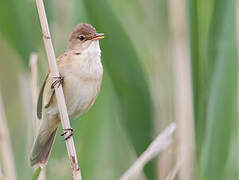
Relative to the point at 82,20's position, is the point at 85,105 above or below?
below

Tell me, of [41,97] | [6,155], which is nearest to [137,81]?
[41,97]

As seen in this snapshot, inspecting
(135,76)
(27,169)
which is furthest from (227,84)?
(27,169)

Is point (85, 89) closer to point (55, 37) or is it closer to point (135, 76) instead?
point (135, 76)

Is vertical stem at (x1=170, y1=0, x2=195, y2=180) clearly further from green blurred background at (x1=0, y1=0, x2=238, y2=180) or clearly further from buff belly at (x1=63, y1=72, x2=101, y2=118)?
buff belly at (x1=63, y1=72, x2=101, y2=118)

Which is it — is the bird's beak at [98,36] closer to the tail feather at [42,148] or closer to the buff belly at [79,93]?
the buff belly at [79,93]

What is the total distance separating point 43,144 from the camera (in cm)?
198

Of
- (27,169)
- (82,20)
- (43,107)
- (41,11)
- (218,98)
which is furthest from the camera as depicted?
(27,169)

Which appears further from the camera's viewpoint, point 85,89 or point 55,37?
point 55,37

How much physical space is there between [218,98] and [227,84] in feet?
0.23

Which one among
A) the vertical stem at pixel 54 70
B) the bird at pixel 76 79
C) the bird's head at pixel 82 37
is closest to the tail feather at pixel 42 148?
the bird at pixel 76 79

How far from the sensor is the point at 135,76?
5.72 feet

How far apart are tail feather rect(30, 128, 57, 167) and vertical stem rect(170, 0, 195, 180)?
644 mm

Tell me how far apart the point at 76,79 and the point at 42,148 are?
14.8 inches

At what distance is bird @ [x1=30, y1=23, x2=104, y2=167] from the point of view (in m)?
1.88
